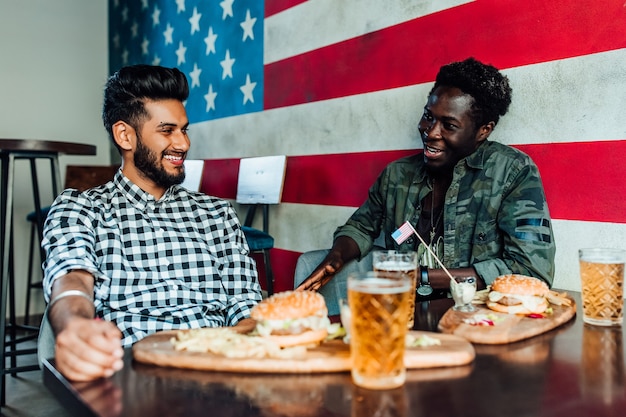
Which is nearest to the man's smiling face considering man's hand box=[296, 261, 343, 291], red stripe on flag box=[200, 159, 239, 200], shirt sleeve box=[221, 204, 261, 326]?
man's hand box=[296, 261, 343, 291]

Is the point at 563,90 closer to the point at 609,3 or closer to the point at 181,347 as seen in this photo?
the point at 609,3

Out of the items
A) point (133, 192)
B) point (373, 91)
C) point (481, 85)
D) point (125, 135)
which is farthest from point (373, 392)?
point (373, 91)

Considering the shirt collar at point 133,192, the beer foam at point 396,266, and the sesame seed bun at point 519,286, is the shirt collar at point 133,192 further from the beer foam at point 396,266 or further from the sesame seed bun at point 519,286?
the sesame seed bun at point 519,286

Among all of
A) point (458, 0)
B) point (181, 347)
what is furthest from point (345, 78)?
point (181, 347)

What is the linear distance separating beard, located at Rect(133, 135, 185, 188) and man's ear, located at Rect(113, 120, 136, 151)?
1.0 inches

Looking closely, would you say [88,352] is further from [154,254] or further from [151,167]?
[151,167]

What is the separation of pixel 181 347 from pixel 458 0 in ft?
6.27

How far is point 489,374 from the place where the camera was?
0.82 m

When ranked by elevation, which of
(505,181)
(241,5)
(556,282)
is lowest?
(556,282)

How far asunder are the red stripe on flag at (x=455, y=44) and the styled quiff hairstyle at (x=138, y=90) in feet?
3.80

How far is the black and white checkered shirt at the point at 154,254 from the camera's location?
1485 mm

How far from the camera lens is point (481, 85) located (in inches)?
74.8

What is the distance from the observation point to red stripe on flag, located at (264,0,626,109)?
1.87 meters

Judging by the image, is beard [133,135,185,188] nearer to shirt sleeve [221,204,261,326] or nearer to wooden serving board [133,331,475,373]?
shirt sleeve [221,204,261,326]
